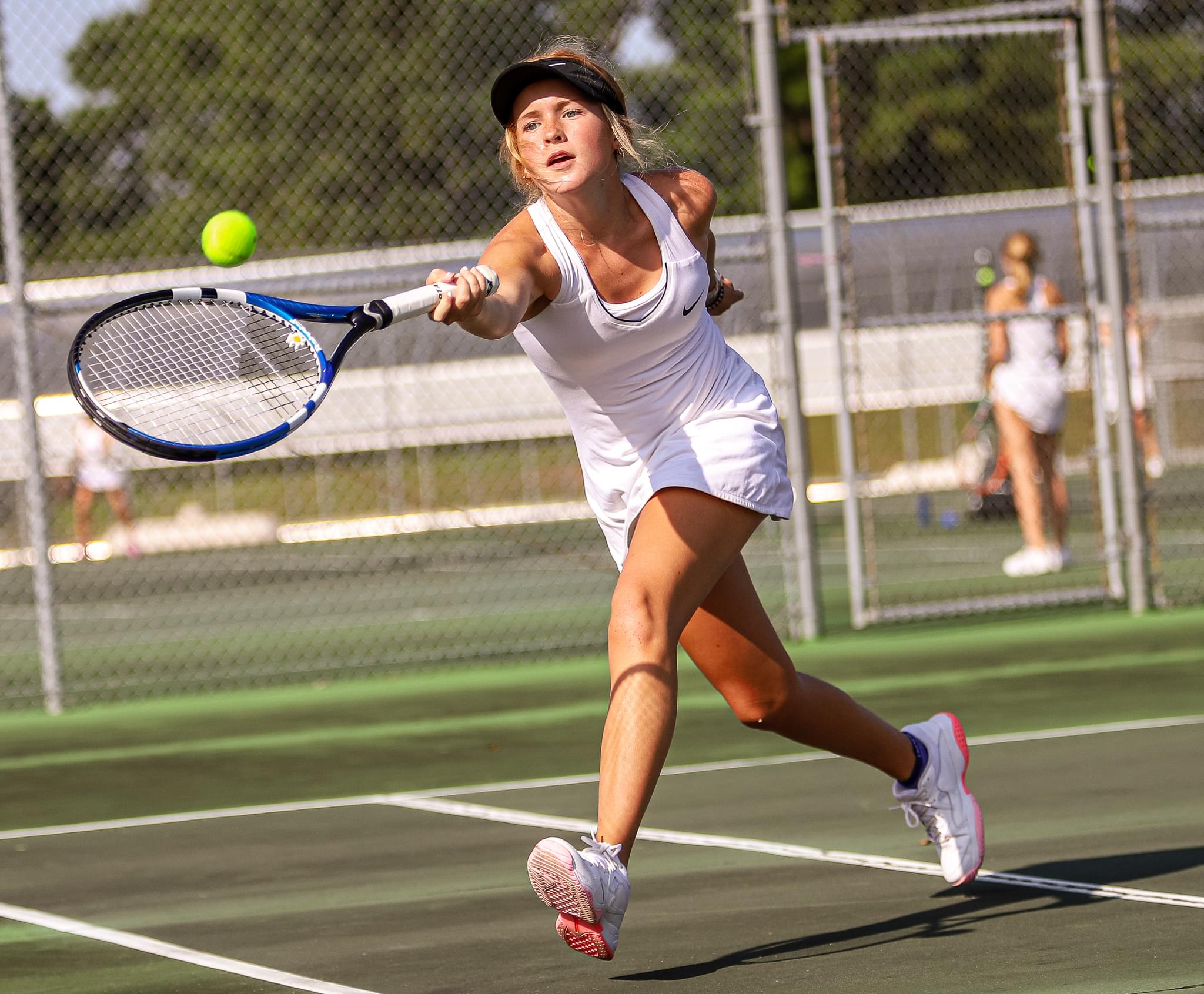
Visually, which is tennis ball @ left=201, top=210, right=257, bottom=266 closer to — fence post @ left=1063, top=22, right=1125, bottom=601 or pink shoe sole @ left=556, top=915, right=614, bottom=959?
pink shoe sole @ left=556, top=915, right=614, bottom=959

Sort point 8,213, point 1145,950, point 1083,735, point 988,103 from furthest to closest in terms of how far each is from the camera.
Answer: point 988,103, point 8,213, point 1083,735, point 1145,950

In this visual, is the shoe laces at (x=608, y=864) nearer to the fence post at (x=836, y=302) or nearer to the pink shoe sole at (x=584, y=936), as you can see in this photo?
the pink shoe sole at (x=584, y=936)

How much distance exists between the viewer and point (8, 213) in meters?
8.19

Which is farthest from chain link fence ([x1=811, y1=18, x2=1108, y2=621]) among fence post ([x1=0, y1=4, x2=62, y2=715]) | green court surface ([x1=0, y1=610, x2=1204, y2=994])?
fence post ([x1=0, y1=4, x2=62, y2=715])

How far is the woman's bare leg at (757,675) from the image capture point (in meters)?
4.16

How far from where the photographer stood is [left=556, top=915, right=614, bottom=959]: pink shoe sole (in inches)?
139

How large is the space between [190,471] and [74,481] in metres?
1.18

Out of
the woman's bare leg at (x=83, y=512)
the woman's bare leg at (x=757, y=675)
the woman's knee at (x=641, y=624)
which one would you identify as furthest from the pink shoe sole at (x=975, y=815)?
the woman's bare leg at (x=83, y=512)

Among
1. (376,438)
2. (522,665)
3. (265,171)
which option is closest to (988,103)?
(265,171)

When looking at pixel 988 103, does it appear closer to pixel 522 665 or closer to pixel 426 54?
pixel 426 54

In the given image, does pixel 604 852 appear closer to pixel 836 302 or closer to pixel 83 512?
pixel 836 302

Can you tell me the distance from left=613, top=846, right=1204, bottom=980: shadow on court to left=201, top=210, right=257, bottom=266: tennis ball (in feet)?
7.38

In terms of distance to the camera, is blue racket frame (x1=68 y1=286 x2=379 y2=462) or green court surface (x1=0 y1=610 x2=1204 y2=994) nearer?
blue racket frame (x1=68 y1=286 x2=379 y2=462)

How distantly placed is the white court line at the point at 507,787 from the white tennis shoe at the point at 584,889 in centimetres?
264
